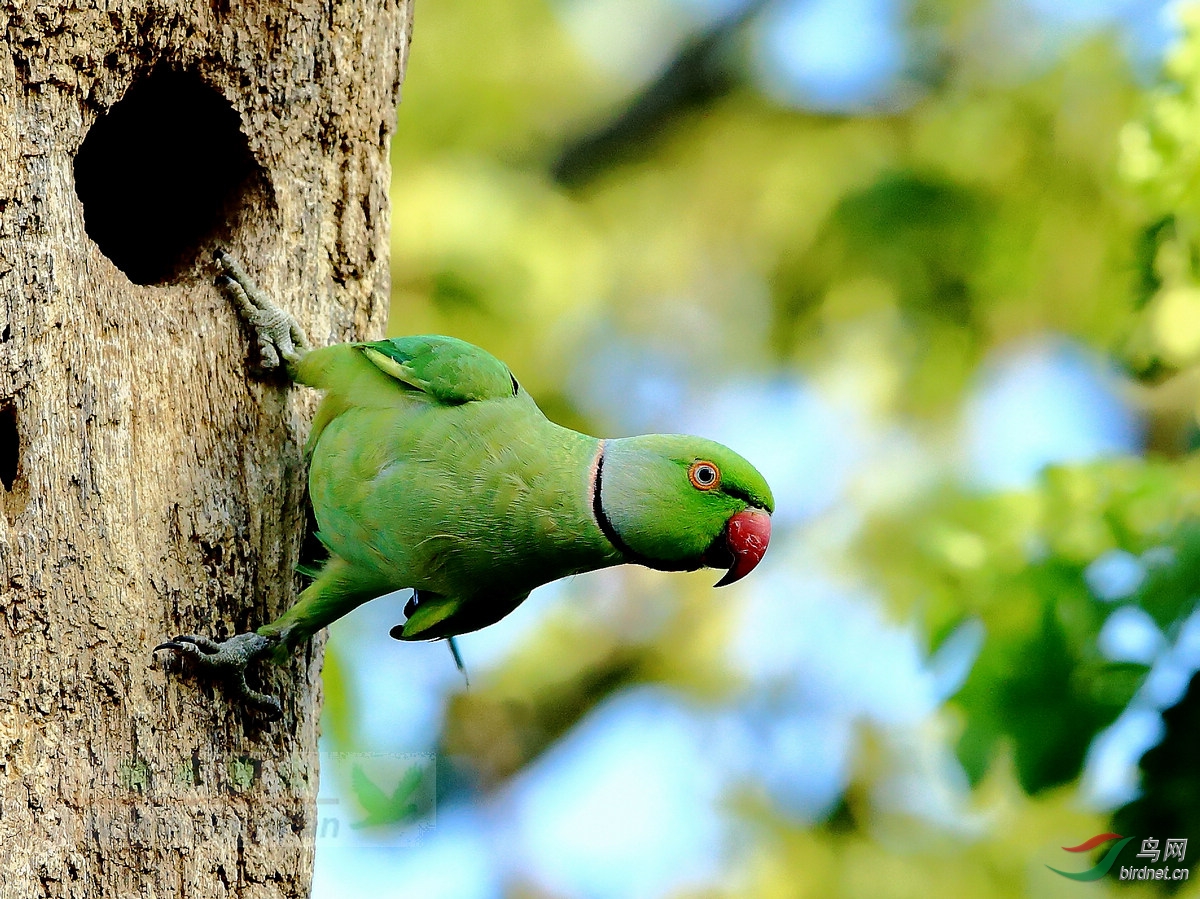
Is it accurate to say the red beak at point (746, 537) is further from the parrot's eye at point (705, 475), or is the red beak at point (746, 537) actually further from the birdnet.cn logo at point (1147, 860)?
the birdnet.cn logo at point (1147, 860)

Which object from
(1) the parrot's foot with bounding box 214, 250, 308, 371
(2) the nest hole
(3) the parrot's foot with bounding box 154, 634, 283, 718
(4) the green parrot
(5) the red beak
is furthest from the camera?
(2) the nest hole

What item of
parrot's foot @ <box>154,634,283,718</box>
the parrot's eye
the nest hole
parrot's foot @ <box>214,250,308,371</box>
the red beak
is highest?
the nest hole

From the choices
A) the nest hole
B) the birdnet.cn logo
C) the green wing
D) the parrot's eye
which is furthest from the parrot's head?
the nest hole

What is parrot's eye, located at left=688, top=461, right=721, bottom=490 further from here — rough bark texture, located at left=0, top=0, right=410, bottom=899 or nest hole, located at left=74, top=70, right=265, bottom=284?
nest hole, located at left=74, top=70, right=265, bottom=284

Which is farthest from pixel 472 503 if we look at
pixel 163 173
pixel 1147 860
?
pixel 1147 860

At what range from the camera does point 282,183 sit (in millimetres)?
4027

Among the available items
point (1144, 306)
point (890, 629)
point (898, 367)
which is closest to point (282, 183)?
point (1144, 306)

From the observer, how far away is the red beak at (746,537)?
11.9 ft

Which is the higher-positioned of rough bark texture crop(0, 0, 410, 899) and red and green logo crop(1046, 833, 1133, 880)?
rough bark texture crop(0, 0, 410, 899)

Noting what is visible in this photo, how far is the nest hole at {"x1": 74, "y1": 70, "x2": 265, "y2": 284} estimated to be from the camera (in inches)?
157

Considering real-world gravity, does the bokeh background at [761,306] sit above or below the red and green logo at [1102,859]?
above

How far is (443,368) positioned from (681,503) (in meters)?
0.84

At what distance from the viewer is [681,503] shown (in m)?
3.61

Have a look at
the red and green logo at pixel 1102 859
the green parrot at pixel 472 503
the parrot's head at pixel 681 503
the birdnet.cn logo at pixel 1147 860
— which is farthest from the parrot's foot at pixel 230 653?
the red and green logo at pixel 1102 859
